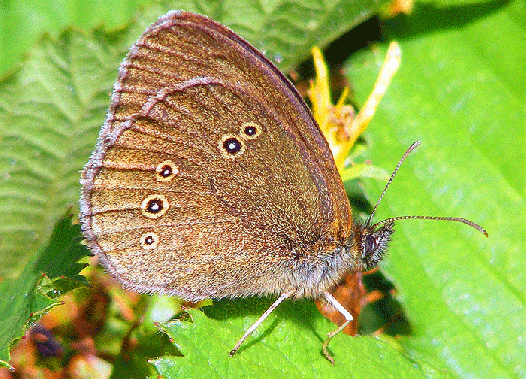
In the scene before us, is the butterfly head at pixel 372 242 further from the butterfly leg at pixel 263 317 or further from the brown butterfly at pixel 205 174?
the butterfly leg at pixel 263 317

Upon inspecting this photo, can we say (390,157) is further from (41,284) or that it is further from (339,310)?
(41,284)

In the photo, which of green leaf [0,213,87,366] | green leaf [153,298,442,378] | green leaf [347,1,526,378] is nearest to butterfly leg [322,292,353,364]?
green leaf [153,298,442,378]

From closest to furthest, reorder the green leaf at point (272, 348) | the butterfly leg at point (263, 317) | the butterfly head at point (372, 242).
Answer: the green leaf at point (272, 348), the butterfly leg at point (263, 317), the butterfly head at point (372, 242)

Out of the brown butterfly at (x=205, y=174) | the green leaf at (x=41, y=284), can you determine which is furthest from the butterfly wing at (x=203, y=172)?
the green leaf at (x=41, y=284)

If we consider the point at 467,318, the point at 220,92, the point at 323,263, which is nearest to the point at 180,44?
the point at 220,92

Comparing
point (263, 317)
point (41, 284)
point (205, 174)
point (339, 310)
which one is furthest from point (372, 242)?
point (41, 284)

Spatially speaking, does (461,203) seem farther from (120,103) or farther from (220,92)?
(120,103)
